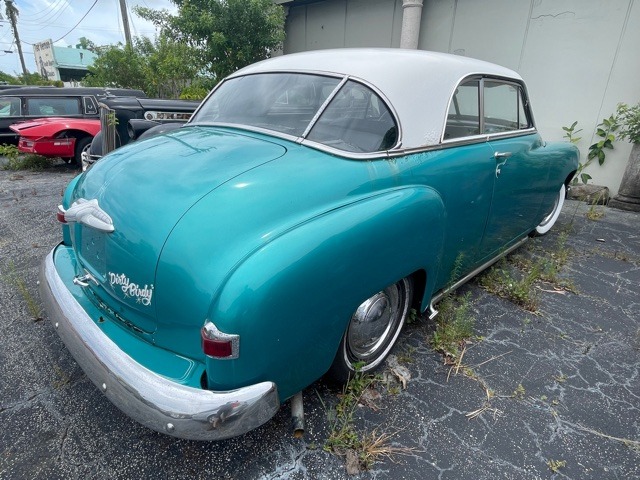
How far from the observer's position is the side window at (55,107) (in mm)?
8445

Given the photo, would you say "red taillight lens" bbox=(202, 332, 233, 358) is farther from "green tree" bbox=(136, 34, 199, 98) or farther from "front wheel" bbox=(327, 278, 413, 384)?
"green tree" bbox=(136, 34, 199, 98)

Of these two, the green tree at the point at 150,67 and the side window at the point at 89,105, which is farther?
the green tree at the point at 150,67

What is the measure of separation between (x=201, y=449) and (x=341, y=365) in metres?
0.74

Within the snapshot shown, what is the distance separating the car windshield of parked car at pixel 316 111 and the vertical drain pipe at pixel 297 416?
1209 mm

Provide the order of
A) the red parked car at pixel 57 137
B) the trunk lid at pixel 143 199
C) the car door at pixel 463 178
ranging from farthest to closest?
the red parked car at pixel 57 137 < the car door at pixel 463 178 < the trunk lid at pixel 143 199

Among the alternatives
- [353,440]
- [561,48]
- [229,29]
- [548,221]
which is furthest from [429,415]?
[229,29]

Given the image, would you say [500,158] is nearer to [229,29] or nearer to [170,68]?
[229,29]

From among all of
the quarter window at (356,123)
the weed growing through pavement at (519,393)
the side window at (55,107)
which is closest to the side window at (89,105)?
the side window at (55,107)

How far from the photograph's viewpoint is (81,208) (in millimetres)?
1767

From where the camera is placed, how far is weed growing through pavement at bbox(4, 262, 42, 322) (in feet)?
8.61

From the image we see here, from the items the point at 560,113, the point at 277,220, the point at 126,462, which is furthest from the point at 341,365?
the point at 560,113

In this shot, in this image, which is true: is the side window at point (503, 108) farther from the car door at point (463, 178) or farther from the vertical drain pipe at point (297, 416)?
the vertical drain pipe at point (297, 416)

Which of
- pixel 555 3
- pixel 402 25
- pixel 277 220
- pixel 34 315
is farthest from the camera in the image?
pixel 402 25

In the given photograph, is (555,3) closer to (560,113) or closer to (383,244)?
(560,113)
